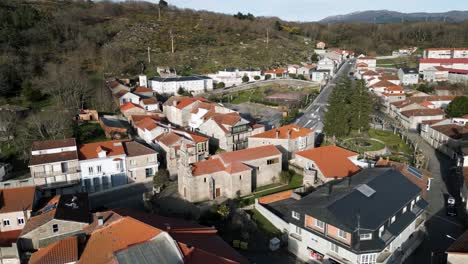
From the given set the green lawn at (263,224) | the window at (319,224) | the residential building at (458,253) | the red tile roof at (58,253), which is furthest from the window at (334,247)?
the red tile roof at (58,253)

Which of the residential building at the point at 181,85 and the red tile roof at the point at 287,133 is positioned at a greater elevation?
the residential building at the point at 181,85

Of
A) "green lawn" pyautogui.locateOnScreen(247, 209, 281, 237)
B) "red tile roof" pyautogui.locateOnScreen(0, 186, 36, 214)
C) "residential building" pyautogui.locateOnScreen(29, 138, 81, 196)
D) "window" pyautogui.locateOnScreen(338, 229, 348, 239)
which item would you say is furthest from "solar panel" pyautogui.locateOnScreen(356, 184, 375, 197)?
"residential building" pyautogui.locateOnScreen(29, 138, 81, 196)

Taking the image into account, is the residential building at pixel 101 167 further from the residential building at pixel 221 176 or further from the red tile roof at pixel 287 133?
the red tile roof at pixel 287 133

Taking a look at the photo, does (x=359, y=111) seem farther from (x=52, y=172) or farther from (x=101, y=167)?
(x=52, y=172)

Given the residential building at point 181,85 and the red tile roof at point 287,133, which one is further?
the residential building at point 181,85

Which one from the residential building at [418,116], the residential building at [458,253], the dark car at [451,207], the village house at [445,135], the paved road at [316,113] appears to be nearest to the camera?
the residential building at [458,253]

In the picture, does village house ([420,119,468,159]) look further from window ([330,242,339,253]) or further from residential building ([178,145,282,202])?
window ([330,242,339,253])
